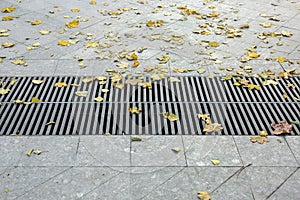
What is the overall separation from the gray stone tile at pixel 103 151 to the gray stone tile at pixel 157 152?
0.28ft

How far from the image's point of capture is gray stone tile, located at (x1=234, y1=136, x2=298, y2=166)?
311 cm

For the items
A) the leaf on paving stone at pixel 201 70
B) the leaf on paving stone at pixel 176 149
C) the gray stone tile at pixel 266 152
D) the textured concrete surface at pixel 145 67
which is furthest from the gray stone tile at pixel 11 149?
the leaf on paving stone at pixel 201 70

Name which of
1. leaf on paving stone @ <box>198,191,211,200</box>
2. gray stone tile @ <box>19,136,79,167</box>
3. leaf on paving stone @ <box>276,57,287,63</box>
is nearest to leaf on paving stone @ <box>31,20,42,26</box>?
gray stone tile @ <box>19,136,79,167</box>

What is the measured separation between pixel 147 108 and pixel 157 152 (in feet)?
2.48

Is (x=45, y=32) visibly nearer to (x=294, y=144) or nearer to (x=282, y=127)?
(x=282, y=127)

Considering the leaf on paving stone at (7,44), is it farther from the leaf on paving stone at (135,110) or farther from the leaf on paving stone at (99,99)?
the leaf on paving stone at (135,110)

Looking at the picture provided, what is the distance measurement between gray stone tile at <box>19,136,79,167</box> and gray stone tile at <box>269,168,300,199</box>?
5.92 ft

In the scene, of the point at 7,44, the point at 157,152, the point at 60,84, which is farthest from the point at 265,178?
the point at 7,44

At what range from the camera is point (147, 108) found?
3.81 metres

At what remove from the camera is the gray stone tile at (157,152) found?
307 centimetres

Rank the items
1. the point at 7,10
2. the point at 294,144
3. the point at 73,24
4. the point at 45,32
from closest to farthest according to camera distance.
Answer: the point at 294,144 < the point at 45,32 < the point at 73,24 < the point at 7,10

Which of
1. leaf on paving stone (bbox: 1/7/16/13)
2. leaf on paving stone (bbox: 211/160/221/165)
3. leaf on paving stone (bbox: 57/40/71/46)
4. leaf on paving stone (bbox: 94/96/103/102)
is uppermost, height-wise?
leaf on paving stone (bbox: 211/160/221/165)

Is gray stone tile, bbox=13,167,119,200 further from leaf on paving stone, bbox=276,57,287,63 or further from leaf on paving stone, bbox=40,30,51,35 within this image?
leaf on paving stone, bbox=40,30,51,35

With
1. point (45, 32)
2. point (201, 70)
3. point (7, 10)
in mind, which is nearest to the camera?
point (201, 70)
